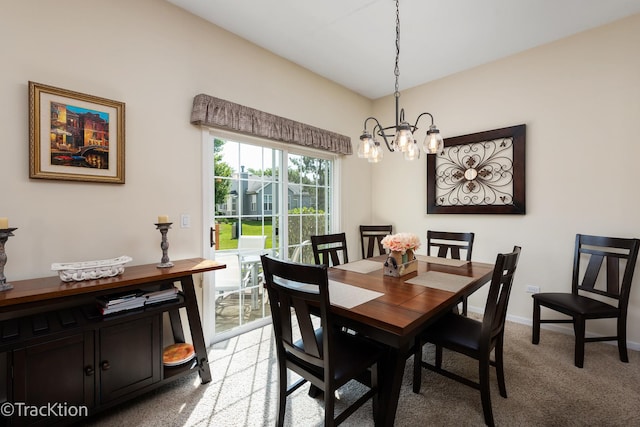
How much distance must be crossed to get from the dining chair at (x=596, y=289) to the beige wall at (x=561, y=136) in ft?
0.53

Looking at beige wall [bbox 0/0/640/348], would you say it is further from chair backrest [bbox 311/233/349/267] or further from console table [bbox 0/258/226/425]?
chair backrest [bbox 311/233/349/267]

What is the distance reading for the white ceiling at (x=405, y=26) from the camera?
2346mm

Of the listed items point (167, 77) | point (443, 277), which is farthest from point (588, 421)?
point (167, 77)

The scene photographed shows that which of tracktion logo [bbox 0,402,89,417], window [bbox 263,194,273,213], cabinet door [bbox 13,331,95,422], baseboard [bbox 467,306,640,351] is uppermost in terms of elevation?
window [bbox 263,194,273,213]

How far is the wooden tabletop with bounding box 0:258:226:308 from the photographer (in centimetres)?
141

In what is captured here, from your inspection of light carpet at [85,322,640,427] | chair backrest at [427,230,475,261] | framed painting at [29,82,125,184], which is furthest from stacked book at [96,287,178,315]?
chair backrest at [427,230,475,261]

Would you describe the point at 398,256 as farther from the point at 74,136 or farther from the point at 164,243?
the point at 74,136

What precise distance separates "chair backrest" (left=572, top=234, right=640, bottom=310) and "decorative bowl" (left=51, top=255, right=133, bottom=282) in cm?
381

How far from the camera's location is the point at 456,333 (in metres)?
1.80

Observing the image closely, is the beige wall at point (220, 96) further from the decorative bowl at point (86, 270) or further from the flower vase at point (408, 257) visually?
the flower vase at point (408, 257)

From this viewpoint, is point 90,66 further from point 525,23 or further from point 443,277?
point 525,23

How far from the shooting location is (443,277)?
204cm

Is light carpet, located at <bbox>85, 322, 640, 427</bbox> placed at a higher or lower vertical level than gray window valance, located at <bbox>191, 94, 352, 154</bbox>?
lower

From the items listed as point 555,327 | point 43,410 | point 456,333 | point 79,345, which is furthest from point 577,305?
point 43,410
